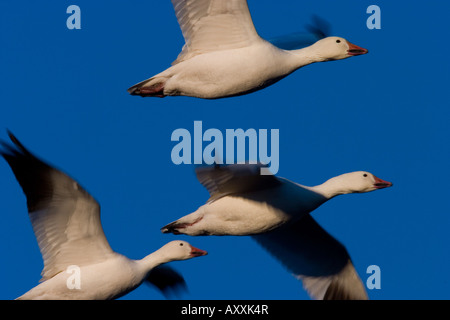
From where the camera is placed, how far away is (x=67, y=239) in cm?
1078

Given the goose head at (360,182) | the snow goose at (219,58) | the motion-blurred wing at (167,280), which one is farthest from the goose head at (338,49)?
the motion-blurred wing at (167,280)

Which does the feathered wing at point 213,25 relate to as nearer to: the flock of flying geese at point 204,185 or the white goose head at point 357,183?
the flock of flying geese at point 204,185

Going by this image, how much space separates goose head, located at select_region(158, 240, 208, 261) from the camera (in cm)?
1136

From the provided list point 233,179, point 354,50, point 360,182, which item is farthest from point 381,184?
point 233,179

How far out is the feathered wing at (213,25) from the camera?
1027 cm

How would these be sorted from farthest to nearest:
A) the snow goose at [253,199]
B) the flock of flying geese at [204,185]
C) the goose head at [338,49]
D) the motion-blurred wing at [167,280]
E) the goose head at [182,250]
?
the motion-blurred wing at [167,280] < the goose head at [182,250] < the goose head at [338,49] < the snow goose at [253,199] < the flock of flying geese at [204,185]

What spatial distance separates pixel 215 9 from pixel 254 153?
1.42 metres

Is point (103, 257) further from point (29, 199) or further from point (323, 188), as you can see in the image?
point (323, 188)

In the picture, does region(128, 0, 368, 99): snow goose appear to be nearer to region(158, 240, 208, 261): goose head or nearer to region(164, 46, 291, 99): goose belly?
region(164, 46, 291, 99): goose belly

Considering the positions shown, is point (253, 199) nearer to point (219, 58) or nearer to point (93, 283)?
point (219, 58)

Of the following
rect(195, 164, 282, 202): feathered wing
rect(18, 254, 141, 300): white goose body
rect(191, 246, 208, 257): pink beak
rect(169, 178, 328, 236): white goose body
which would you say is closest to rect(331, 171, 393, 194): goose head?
rect(169, 178, 328, 236): white goose body

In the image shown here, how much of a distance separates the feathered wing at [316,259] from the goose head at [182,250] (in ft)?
3.81

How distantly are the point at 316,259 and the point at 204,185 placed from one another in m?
2.04
